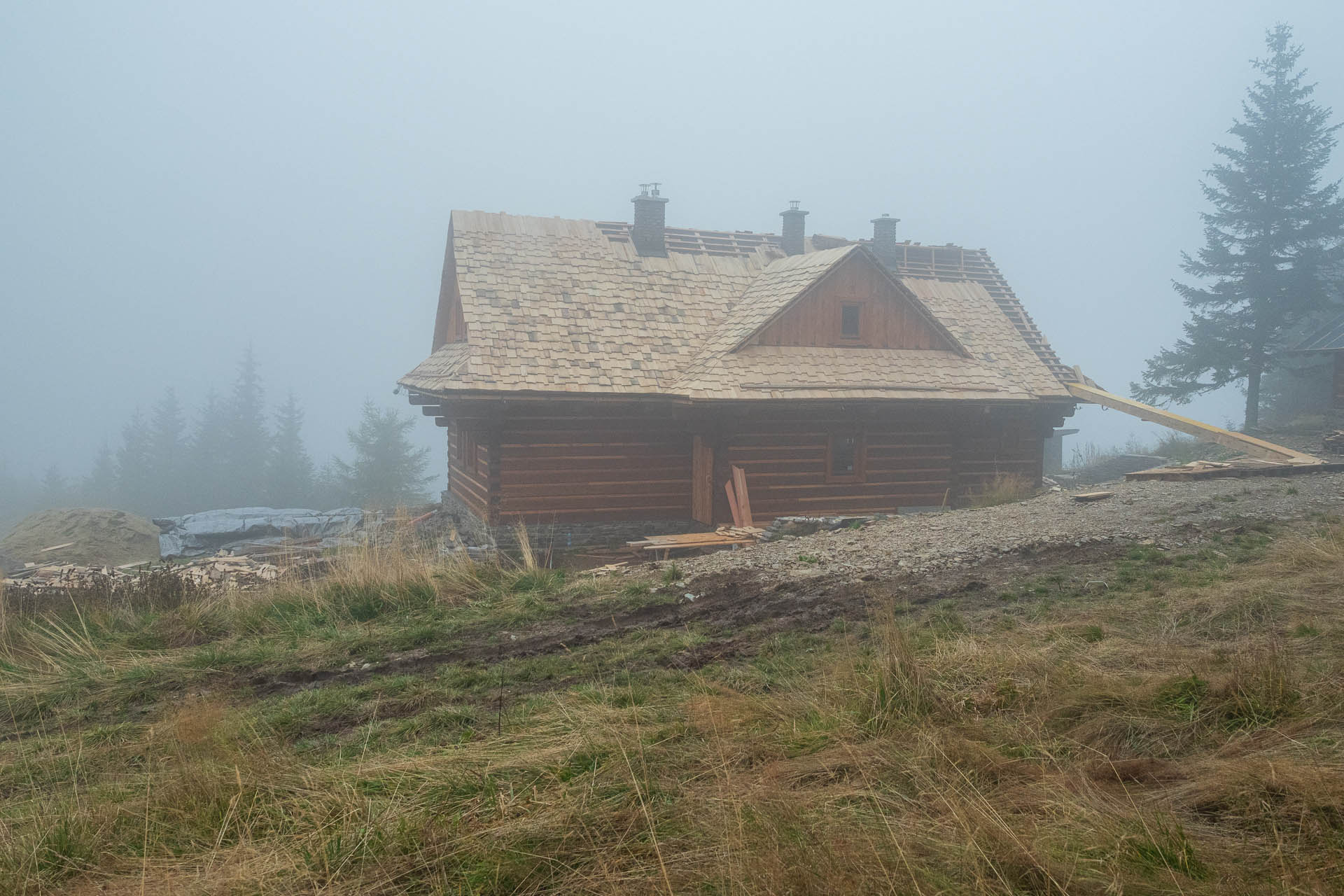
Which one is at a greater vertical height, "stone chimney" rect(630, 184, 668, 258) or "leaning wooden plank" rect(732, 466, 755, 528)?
"stone chimney" rect(630, 184, 668, 258)

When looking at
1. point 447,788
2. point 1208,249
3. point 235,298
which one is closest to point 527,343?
point 447,788

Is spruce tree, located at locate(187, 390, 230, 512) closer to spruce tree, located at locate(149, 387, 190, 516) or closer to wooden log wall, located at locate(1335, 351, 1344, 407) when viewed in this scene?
spruce tree, located at locate(149, 387, 190, 516)

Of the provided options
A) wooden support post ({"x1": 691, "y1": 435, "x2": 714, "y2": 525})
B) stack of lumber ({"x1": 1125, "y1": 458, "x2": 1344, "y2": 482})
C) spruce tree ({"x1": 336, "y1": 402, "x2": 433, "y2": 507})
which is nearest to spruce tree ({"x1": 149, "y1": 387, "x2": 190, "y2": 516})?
Result: spruce tree ({"x1": 336, "y1": 402, "x2": 433, "y2": 507})

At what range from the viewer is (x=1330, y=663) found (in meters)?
4.52

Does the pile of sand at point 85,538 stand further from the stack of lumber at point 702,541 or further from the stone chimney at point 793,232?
the stone chimney at point 793,232

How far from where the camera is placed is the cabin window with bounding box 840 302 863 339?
61.1 ft

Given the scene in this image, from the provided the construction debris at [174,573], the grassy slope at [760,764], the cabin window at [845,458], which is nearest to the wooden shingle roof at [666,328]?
the cabin window at [845,458]

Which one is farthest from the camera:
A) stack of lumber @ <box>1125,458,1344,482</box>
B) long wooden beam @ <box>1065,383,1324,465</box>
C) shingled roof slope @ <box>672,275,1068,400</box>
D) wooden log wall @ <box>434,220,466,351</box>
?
wooden log wall @ <box>434,220,466,351</box>

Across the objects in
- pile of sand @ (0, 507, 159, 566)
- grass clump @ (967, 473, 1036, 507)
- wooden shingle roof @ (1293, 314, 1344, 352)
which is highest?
wooden shingle roof @ (1293, 314, 1344, 352)

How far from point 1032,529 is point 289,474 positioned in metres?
48.8

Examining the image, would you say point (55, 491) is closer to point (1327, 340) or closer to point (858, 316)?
point (858, 316)

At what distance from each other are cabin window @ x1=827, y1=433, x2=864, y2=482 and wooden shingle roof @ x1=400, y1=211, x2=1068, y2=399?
1.38m

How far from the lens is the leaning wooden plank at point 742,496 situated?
16359 mm

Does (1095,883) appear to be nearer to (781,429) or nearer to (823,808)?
(823,808)
